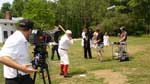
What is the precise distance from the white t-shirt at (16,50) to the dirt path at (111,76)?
7.33 meters

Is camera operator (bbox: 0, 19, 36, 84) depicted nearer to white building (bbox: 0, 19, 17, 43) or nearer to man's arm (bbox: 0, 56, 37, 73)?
man's arm (bbox: 0, 56, 37, 73)

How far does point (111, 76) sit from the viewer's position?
14531mm

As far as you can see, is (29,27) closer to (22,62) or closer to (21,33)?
(21,33)

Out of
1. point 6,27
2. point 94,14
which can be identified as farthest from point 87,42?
point 6,27

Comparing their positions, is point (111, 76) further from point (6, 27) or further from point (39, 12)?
point (6, 27)

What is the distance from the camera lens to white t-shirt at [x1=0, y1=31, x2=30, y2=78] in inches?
239

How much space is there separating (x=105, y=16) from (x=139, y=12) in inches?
208

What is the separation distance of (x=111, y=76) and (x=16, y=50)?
8.71 meters

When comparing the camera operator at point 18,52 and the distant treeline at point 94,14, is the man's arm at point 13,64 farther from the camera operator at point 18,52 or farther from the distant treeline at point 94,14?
the distant treeline at point 94,14

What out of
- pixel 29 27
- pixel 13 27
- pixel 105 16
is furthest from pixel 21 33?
pixel 13 27

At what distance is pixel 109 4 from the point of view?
71312 mm

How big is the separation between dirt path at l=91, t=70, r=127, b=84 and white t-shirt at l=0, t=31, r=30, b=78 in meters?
7.33

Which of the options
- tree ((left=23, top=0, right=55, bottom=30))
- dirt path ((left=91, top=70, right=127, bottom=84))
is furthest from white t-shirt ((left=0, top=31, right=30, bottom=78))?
tree ((left=23, top=0, right=55, bottom=30))

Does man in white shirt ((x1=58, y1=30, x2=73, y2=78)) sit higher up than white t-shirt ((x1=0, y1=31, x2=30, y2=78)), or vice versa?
white t-shirt ((x1=0, y1=31, x2=30, y2=78))
